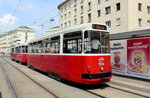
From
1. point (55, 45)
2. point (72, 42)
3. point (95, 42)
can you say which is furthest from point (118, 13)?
point (95, 42)

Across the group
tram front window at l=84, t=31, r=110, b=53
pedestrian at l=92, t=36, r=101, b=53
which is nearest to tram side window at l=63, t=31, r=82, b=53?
tram front window at l=84, t=31, r=110, b=53

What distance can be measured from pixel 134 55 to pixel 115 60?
1697 mm

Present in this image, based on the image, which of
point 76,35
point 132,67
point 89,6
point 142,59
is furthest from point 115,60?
point 89,6

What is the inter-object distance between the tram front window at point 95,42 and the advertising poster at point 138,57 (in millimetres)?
2308

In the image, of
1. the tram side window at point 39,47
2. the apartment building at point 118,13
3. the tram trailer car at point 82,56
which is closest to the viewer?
the tram trailer car at point 82,56

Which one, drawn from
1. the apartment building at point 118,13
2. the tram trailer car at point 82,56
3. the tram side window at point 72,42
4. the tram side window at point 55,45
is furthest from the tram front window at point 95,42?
the apartment building at point 118,13

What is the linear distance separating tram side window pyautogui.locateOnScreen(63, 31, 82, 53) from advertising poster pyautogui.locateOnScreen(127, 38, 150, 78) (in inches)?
143

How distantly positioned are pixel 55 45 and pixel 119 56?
4.06m

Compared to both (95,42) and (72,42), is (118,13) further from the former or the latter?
(95,42)

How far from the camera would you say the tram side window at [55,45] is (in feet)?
30.0

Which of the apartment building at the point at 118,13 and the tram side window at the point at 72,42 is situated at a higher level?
the apartment building at the point at 118,13

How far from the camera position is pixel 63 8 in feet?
170

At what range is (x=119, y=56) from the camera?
35.3 feet

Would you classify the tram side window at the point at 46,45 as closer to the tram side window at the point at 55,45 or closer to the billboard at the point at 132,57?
the tram side window at the point at 55,45
